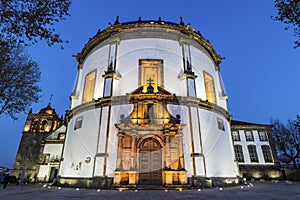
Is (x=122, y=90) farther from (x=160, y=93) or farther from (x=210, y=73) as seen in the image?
(x=210, y=73)

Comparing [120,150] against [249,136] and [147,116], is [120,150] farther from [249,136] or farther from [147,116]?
[249,136]

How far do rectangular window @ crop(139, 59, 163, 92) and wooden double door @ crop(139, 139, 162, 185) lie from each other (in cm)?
466

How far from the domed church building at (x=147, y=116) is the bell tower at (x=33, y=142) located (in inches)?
637

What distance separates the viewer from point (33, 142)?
1117 inches

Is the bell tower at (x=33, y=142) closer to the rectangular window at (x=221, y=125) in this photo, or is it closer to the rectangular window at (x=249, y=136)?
the rectangular window at (x=221, y=125)

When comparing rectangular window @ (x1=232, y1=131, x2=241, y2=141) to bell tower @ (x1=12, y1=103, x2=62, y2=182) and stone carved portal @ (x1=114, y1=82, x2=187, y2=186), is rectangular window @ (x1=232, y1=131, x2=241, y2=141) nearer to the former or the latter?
stone carved portal @ (x1=114, y1=82, x2=187, y2=186)

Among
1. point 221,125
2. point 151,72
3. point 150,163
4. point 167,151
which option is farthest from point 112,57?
point 221,125

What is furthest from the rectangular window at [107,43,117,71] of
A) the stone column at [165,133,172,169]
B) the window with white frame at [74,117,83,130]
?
the stone column at [165,133,172,169]

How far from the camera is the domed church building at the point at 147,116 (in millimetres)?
11469

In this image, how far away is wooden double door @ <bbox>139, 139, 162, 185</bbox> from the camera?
11.3m

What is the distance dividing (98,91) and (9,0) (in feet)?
30.5

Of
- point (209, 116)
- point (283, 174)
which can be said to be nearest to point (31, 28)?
point (209, 116)

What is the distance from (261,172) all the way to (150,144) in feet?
70.3

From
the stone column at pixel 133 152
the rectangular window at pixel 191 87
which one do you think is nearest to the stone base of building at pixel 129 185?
the stone column at pixel 133 152
